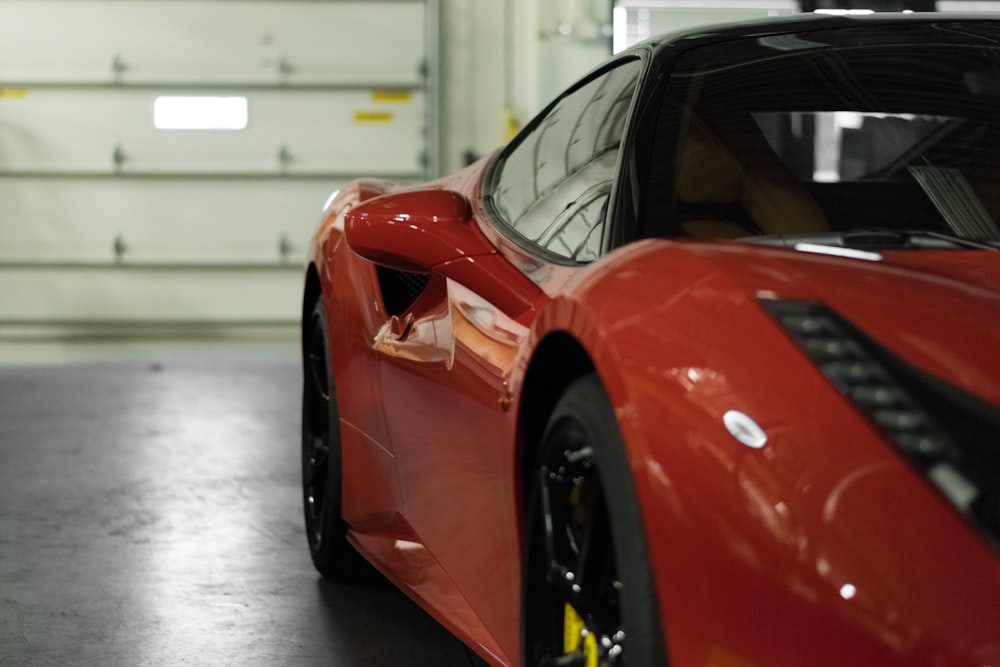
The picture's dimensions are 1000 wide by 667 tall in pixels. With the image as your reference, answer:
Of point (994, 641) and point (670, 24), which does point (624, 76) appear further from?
point (670, 24)

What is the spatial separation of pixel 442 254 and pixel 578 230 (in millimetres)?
274

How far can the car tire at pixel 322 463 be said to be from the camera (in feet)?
12.8

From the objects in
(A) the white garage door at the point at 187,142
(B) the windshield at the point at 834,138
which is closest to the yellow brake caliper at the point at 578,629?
(B) the windshield at the point at 834,138

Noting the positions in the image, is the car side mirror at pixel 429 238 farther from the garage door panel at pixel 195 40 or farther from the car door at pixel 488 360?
the garage door panel at pixel 195 40

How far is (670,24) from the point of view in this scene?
41.0ft

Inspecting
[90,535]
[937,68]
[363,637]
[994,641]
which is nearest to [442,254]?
[937,68]

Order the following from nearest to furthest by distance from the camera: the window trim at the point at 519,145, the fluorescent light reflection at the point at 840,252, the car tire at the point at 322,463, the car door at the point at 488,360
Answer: the fluorescent light reflection at the point at 840,252
the car door at the point at 488,360
the window trim at the point at 519,145
the car tire at the point at 322,463

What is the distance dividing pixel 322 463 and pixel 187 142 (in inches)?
349

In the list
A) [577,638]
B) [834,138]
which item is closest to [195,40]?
[834,138]

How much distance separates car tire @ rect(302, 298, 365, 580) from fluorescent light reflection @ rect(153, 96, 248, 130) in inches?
334

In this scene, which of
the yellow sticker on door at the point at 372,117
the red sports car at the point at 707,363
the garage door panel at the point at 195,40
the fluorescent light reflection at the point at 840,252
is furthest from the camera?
the yellow sticker on door at the point at 372,117

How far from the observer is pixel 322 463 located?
13.5 ft

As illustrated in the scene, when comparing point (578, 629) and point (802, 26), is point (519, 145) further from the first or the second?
point (578, 629)

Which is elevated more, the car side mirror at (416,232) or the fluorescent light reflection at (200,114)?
the car side mirror at (416,232)
